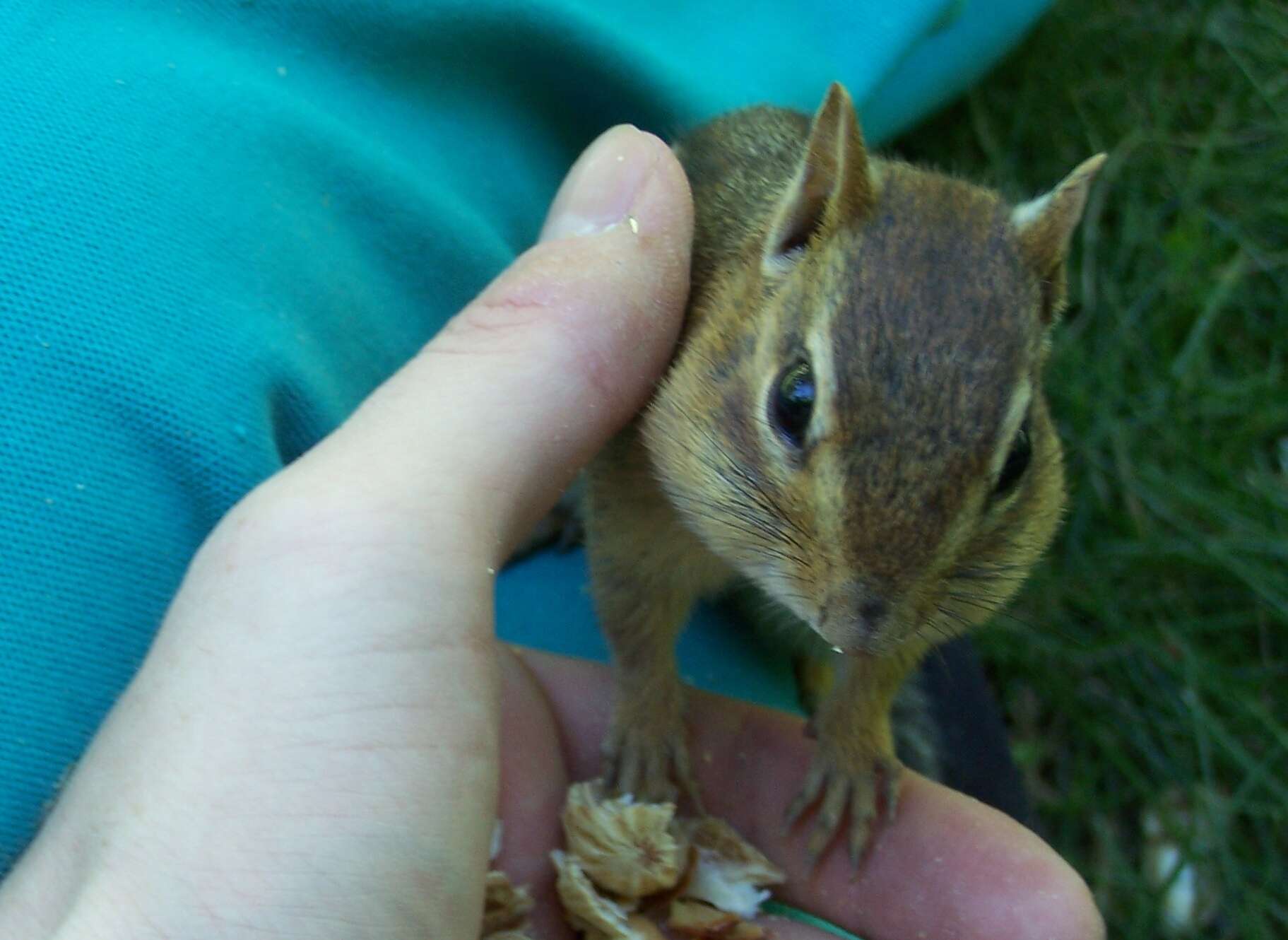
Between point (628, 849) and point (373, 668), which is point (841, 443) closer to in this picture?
point (373, 668)

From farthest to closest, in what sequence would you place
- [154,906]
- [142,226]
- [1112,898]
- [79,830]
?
1. [1112,898]
2. [142,226]
3. [79,830]
4. [154,906]

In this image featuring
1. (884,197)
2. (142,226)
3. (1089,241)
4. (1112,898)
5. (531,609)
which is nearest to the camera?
(884,197)

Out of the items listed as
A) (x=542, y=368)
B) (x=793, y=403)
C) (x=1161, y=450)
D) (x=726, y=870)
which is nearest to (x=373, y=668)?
(x=542, y=368)

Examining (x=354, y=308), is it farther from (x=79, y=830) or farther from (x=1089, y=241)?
(x=1089, y=241)

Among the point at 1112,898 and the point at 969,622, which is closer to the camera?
the point at 969,622

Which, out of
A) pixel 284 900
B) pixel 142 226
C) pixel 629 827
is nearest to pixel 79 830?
pixel 284 900

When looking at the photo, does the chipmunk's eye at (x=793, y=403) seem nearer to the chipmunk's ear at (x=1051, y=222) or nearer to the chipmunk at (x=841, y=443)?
the chipmunk at (x=841, y=443)

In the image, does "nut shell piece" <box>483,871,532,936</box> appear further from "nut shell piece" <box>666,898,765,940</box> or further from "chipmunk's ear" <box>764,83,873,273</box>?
"chipmunk's ear" <box>764,83,873,273</box>
